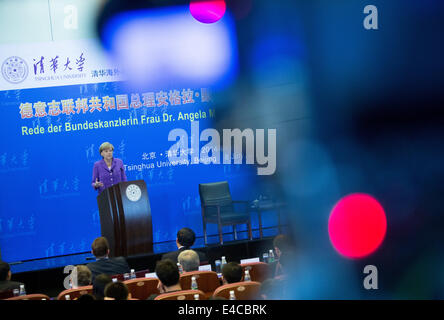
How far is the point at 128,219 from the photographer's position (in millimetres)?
5215

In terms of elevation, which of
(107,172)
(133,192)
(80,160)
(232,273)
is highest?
(80,160)

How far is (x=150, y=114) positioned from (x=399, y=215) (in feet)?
19.6

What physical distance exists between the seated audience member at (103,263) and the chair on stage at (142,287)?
602 mm

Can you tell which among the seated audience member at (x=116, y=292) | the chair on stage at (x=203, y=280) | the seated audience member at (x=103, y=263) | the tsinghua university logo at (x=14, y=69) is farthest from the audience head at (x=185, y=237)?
the tsinghua university logo at (x=14, y=69)

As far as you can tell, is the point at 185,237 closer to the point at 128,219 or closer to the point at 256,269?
the point at 256,269

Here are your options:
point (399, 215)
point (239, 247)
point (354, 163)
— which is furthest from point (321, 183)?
point (239, 247)

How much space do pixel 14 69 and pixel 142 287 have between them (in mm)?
4124

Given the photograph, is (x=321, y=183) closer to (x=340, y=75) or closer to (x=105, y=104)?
(x=340, y=75)

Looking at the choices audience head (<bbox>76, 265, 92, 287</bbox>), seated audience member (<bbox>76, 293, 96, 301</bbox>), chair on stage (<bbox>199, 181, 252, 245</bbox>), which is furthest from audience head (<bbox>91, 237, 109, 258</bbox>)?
chair on stage (<bbox>199, 181, 252, 245</bbox>)

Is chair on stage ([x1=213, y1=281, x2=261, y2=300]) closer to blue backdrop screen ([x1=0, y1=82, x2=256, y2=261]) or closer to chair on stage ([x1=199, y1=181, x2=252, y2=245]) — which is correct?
chair on stage ([x1=199, y1=181, x2=252, y2=245])

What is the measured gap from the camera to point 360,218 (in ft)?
4.41

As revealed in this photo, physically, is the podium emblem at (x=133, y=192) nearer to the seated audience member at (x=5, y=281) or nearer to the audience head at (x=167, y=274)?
the seated audience member at (x=5, y=281)

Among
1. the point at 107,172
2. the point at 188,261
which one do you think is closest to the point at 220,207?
the point at 107,172

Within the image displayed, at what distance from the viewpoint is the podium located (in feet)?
17.1
